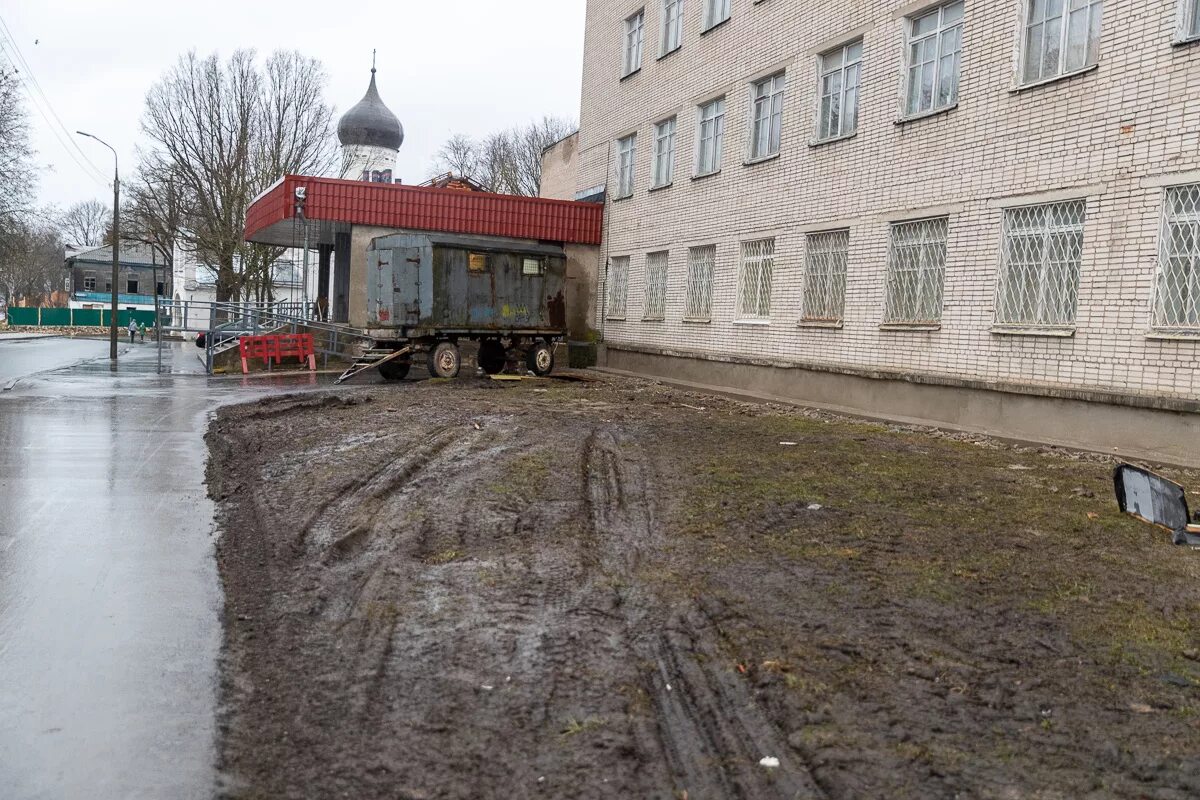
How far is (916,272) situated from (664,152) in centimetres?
1042

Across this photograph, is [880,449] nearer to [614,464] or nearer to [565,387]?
[614,464]

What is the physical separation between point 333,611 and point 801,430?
873 cm

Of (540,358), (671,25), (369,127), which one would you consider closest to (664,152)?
(671,25)

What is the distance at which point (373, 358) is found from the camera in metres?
21.4

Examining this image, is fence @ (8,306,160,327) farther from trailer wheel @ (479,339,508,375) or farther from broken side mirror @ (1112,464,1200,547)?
broken side mirror @ (1112,464,1200,547)

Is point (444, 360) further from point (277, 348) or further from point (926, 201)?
point (926, 201)

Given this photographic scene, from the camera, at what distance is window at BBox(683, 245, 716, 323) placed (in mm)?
21672

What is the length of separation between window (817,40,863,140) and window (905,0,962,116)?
1239mm

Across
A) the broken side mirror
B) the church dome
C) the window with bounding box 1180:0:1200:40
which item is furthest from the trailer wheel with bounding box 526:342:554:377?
the church dome

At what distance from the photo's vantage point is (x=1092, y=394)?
1177 cm

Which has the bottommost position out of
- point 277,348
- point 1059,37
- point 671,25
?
point 277,348

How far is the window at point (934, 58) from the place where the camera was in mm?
14883

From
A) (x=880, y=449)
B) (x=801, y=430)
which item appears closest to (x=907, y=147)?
(x=801, y=430)

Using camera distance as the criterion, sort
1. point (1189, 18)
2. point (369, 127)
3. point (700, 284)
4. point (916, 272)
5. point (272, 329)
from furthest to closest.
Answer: point (369, 127) < point (272, 329) < point (700, 284) < point (916, 272) < point (1189, 18)
